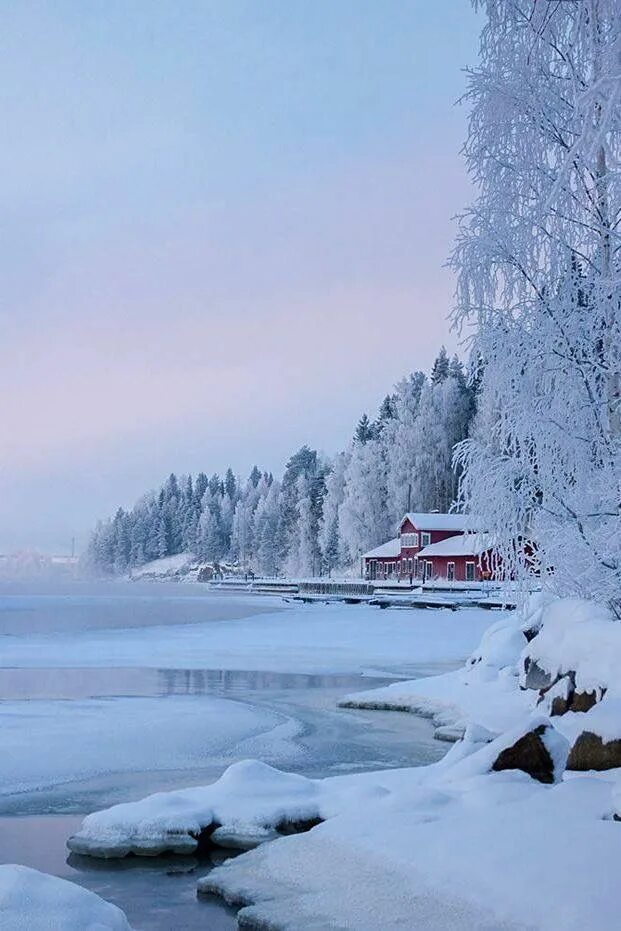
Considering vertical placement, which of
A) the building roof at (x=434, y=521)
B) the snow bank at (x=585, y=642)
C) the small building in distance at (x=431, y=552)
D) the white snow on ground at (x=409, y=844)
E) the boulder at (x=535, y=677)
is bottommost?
the white snow on ground at (x=409, y=844)

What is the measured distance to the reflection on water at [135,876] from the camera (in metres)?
8.39

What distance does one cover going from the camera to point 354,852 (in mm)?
8758

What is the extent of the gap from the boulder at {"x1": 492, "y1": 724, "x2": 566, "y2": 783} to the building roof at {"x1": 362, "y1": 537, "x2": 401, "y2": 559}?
76.9 metres

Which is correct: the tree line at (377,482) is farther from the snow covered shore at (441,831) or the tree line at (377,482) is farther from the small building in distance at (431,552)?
the snow covered shore at (441,831)

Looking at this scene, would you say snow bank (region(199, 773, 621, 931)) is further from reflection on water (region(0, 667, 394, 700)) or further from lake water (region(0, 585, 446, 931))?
reflection on water (region(0, 667, 394, 700))

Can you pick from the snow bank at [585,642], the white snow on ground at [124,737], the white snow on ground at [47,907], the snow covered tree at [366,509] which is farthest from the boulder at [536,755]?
the snow covered tree at [366,509]

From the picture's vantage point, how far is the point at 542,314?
12125 mm

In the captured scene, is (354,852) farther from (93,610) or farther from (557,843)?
(93,610)

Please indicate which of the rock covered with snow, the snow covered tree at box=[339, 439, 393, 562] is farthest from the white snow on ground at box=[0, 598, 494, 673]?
the snow covered tree at box=[339, 439, 393, 562]

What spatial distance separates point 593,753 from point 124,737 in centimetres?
883

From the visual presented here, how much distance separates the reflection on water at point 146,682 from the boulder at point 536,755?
13.1m

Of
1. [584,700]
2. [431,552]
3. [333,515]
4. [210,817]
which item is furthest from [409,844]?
[333,515]

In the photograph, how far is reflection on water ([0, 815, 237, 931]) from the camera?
8.39m

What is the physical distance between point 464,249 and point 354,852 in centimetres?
687
